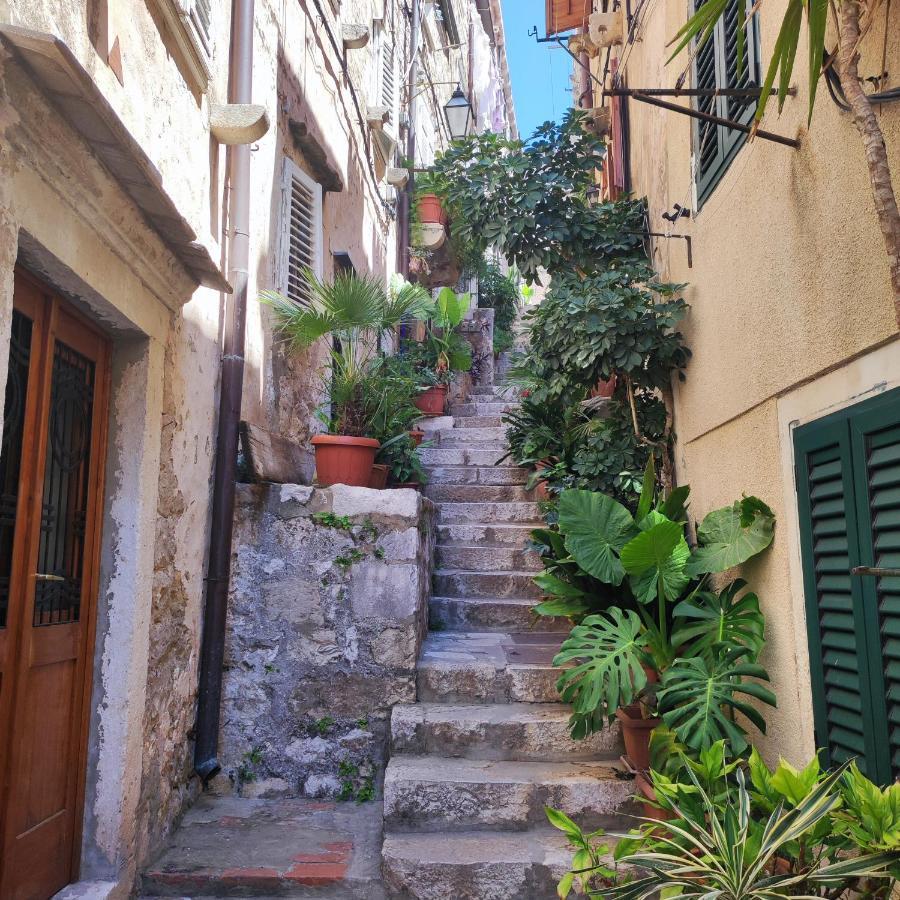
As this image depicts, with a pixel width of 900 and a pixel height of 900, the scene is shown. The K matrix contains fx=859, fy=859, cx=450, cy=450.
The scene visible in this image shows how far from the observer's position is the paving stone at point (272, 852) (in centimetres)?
362

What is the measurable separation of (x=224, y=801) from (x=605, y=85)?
23.0 ft

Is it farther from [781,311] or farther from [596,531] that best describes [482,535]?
[781,311]

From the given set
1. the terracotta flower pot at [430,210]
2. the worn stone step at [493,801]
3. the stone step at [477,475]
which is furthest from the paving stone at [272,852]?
the terracotta flower pot at [430,210]

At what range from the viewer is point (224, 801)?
442 centimetres

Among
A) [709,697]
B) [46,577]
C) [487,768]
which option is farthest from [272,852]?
[709,697]

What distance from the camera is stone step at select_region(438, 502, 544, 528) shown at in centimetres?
713

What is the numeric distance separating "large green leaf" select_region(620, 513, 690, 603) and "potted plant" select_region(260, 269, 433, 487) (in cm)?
201

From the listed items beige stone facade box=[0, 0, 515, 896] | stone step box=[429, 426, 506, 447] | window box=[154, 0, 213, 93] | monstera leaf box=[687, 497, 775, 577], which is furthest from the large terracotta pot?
stone step box=[429, 426, 506, 447]

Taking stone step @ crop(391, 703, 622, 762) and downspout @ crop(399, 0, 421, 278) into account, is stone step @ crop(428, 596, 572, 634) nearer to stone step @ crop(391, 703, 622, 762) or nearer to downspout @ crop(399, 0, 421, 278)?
stone step @ crop(391, 703, 622, 762)

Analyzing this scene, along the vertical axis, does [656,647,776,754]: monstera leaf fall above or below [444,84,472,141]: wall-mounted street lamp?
below

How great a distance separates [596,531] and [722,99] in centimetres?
219

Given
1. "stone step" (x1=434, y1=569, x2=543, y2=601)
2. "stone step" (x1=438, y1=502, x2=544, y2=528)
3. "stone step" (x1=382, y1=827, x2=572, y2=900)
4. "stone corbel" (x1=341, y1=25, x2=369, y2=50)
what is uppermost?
"stone corbel" (x1=341, y1=25, x2=369, y2=50)

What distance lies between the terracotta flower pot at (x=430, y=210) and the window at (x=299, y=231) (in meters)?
4.98

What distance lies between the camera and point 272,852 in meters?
3.84
